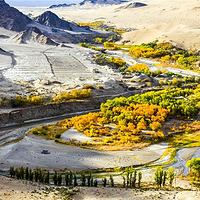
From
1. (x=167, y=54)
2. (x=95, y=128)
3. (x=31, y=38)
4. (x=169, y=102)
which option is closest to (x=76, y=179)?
(x=95, y=128)

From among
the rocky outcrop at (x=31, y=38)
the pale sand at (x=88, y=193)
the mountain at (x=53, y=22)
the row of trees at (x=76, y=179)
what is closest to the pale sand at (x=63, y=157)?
the row of trees at (x=76, y=179)

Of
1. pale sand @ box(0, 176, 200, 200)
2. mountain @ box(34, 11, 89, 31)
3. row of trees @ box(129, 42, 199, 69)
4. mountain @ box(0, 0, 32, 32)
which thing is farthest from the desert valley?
mountain @ box(34, 11, 89, 31)

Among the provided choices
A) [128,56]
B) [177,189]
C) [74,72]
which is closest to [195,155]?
[177,189]

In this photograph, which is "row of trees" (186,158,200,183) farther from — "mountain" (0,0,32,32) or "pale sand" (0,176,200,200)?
"mountain" (0,0,32,32)

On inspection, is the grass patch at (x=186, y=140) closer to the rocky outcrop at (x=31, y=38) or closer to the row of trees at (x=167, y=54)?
the row of trees at (x=167, y=54)

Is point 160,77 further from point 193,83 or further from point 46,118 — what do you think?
point 46,118

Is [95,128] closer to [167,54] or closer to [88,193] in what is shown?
[88,193]
